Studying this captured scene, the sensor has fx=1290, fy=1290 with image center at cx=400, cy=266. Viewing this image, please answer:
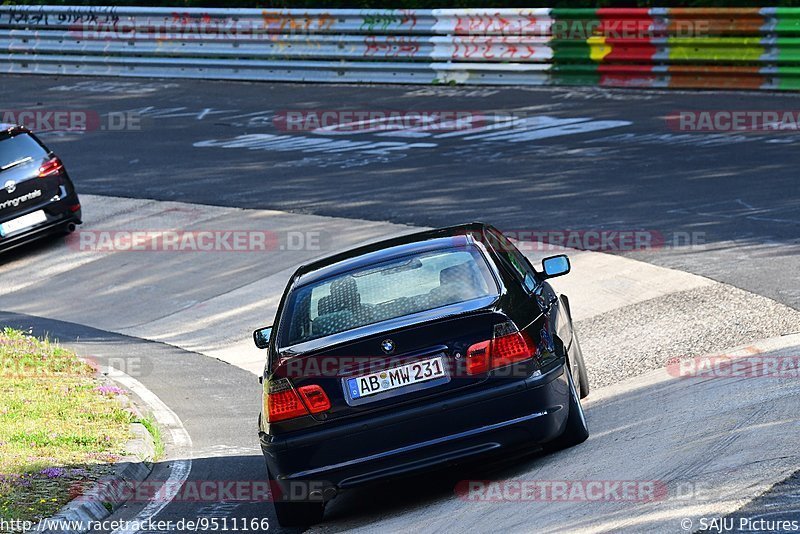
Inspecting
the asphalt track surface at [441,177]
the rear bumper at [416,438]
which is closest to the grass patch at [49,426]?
the asphalt track surface at [441,177]

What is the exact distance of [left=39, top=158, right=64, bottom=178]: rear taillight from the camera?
16.5m

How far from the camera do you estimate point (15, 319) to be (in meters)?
13.8

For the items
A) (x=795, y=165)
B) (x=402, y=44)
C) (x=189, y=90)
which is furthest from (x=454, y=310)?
(x=189, y=90)

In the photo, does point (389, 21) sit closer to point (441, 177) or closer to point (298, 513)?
point (441, 177)

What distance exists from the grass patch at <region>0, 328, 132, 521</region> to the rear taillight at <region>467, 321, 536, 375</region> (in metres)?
2.58

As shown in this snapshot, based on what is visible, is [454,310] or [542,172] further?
[542,172]

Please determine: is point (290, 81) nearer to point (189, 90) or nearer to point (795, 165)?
point (189, 90)

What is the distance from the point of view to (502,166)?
16938 mm

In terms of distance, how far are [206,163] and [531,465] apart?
13031 mm

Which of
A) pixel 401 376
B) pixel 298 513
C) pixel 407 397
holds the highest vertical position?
pixel 401 376

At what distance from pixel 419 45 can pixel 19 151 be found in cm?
953

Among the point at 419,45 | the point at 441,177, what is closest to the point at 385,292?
the point at 441,177

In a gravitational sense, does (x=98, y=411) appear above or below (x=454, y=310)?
below

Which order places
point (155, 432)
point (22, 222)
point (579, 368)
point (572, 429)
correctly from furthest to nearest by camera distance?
point (22, 222) < point (155, 432) < point (579, 368) < point (572, 429)
